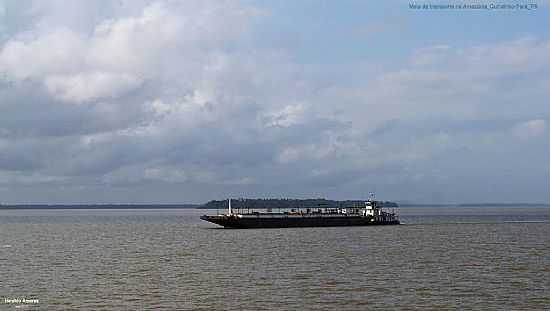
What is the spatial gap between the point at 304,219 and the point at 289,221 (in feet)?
12.5

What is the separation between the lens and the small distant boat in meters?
151

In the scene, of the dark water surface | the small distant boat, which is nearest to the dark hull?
the small distant boat

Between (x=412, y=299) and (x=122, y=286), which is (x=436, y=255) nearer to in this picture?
(x=412, y=299)

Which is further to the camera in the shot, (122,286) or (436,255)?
(436,255)

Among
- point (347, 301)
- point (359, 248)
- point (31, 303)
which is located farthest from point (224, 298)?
point (359, 248)

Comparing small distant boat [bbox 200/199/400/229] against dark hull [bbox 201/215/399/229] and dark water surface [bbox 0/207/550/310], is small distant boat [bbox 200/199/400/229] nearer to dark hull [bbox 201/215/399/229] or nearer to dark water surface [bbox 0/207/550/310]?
dark hull [bbox 201/215/399/229]

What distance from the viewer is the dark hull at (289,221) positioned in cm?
15012

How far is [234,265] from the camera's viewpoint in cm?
7038

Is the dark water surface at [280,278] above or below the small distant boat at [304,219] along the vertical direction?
below

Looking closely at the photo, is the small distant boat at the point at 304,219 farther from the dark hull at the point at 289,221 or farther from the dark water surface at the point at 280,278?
the dark water surface at the point at 280,278

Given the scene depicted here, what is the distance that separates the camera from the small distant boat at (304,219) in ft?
495

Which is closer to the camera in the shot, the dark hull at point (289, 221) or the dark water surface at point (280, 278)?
the dark water surface at point (280, 278)

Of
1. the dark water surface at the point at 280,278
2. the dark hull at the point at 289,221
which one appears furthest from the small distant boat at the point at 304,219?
the dark water surface at the point at 280,278

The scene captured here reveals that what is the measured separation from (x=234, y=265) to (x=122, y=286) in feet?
60.0
